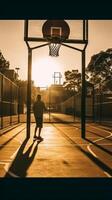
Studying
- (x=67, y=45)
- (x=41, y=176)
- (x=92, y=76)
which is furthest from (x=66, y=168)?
(x=92, y=76)

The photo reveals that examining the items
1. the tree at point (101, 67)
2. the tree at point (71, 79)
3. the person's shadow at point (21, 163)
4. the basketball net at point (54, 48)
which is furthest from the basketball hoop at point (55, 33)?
the tree at point (71, 79)

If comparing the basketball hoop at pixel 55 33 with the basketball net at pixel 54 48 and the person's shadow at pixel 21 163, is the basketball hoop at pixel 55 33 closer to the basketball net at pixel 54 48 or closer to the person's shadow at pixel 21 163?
the basketball net at pixel 54 48

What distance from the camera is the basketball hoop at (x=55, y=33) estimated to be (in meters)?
21.6

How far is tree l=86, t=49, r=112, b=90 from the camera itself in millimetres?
92188

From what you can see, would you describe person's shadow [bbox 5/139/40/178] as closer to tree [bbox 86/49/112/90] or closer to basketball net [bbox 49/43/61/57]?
basketball net [bbox 49/43/61/57]

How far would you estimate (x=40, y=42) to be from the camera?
22.1 metres

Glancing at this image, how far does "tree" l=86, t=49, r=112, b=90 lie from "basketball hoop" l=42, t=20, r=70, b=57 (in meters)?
66.0

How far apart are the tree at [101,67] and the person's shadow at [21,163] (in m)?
73.2

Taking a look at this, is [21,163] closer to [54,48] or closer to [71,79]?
[54,48]

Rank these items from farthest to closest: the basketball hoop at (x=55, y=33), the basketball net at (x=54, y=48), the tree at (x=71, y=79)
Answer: the tree at (x=71, y=79) → the basketball net at (x=54, y=48) → the basketball hoop at (x=55, y=33)

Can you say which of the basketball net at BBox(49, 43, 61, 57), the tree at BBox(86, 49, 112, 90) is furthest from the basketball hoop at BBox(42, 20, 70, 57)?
the tree at BBox(86, 49, 112, 90)
